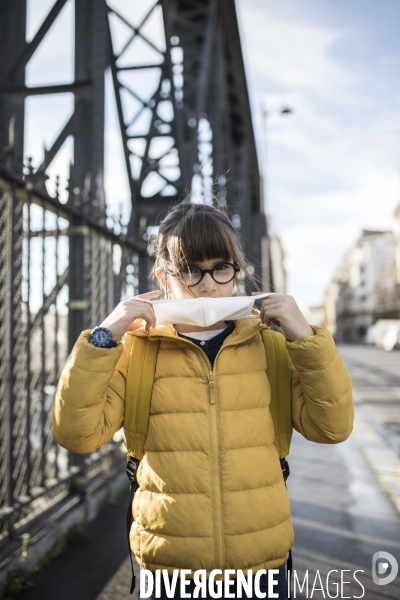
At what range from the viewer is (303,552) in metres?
3.41

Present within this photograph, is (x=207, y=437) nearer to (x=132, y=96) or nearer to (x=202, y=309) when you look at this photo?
(x=202, y=309)

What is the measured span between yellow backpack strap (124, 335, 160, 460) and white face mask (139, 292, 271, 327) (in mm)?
145

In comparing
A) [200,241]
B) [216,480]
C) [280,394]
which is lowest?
[216,480]

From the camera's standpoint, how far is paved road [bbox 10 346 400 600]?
9.63 feet

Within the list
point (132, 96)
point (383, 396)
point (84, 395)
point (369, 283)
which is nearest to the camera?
point (84, 395)

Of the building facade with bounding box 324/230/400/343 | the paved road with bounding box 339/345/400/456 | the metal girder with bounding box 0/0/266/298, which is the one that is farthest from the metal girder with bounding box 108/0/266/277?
the building facade with bounding box 324/230/400/343

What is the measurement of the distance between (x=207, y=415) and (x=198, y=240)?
1.80 feet

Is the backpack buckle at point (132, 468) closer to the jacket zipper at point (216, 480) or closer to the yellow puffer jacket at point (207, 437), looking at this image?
the yellow puffer jacket at point (207, 437)

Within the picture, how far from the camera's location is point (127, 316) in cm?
165

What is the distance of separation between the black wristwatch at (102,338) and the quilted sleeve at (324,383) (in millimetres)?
542

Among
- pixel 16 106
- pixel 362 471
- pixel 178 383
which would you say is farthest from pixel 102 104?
pixel 362 471

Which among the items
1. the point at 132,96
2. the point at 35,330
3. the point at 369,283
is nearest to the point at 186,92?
the point at 132,96

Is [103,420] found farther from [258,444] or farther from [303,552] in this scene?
[303,552]

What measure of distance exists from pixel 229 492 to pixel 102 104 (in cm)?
376
